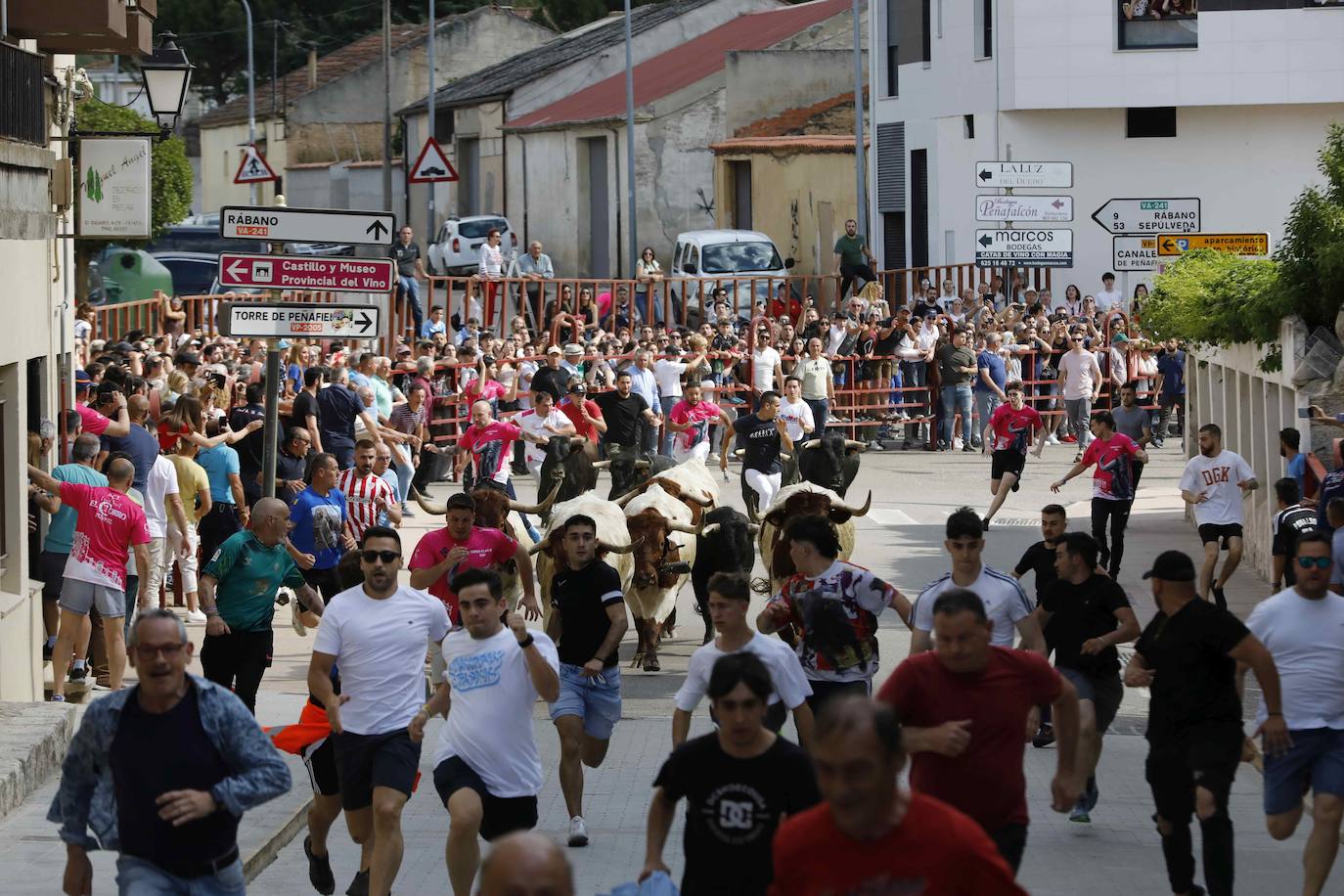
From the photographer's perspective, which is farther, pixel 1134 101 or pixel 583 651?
pixel 1134 101

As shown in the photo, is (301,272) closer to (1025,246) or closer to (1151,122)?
(1025,246)

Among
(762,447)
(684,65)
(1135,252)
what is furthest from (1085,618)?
(684,65)

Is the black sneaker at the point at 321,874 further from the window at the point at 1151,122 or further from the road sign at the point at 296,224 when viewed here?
the window at the point at 1151,122

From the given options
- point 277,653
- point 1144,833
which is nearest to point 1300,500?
point 1144,833

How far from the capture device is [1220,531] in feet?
56.7

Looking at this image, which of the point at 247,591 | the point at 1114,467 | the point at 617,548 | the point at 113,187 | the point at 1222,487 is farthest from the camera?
the point at 1114,467

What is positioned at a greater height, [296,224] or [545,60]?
[545,60]

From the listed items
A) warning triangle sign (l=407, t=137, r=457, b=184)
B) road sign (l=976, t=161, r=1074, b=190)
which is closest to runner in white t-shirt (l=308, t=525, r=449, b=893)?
road sign (l=976, t=161, r=1074, b=190)

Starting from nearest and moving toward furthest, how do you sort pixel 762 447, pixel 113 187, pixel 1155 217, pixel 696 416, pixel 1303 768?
pixel 1303 768 < pixel 113 187 < pixel 762 447 < pixel 696 416 < pixel 1155 217

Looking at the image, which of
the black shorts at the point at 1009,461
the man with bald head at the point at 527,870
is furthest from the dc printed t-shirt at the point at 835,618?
the black shorts at the point at 1009,461

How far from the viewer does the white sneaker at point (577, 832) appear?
10.4 meters

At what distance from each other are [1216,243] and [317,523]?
1455 centimetres

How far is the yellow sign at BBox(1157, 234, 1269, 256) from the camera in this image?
79.0 feet

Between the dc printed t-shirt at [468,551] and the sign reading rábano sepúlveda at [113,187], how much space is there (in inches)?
221
